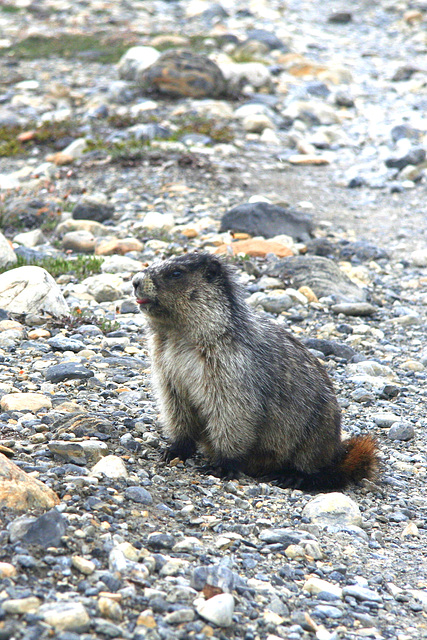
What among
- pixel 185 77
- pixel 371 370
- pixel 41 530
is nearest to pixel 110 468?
pixel 41 530

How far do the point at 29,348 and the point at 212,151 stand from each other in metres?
7.81

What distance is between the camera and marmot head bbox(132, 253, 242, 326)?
5109 mm

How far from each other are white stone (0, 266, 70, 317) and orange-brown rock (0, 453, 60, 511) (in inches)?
138

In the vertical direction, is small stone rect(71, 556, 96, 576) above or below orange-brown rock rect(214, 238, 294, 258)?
above

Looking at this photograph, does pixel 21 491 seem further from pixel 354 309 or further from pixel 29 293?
pixel 354 309

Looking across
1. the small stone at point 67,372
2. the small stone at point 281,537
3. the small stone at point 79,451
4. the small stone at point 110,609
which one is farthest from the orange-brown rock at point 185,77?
the small stone at point 110,609

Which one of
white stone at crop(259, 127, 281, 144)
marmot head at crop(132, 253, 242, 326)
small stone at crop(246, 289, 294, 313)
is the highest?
marmot head at crop(132, 253, 242, 326)

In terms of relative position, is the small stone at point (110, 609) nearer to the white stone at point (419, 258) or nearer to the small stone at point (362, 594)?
the small stone at point (362, 594)

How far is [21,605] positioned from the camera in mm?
2906

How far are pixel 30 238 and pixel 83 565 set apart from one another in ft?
24.1

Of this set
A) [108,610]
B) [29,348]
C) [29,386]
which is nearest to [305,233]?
[29,348]

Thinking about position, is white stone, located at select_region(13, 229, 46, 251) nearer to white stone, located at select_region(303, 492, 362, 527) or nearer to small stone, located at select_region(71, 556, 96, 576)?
white stone, located at select_region(303, 492, 362, 527)

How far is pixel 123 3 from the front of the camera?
25188mm

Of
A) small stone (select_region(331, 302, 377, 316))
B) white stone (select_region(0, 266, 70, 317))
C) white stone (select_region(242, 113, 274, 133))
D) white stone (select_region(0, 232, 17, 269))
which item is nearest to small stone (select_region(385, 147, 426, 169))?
white stone (select_region(242, 113, 274, 133))
